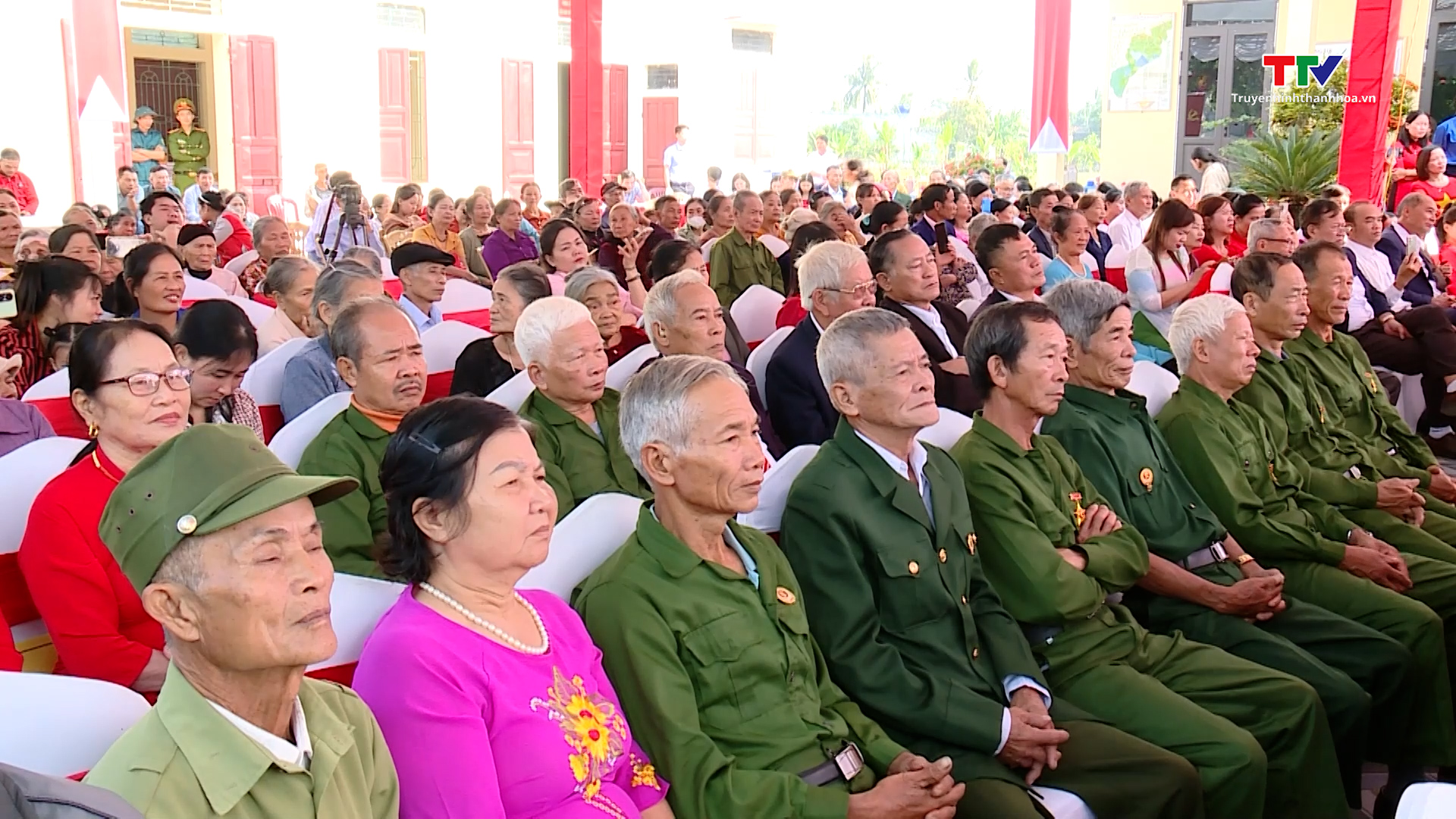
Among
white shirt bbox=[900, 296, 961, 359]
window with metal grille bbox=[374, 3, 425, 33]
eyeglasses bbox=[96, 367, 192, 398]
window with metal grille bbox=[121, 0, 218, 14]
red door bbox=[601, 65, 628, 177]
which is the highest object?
window with metal grille bbox=[374, 3, 425, 33]

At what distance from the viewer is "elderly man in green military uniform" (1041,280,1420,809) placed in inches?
114

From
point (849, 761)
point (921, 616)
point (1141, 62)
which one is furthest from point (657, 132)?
point (849, 761)

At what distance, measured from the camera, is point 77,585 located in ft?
7.24

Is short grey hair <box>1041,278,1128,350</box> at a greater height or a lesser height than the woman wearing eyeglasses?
greater

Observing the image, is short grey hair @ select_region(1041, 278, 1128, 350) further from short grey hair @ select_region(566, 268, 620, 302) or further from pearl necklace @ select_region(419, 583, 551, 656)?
pearl necklace @ select_region(419, 583, 551, 656)

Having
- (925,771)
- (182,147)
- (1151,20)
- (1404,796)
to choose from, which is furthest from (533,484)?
(1151,20)

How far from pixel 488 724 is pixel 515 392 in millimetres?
1688

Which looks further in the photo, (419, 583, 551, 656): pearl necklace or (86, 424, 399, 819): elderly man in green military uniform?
(419, 583, 551, 656): pearl necklace

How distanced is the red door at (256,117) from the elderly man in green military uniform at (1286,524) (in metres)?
11.5

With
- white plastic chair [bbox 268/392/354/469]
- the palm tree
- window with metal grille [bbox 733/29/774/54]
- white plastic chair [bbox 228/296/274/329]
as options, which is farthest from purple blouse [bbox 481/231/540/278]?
the palm tree

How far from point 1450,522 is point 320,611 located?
3470 mm

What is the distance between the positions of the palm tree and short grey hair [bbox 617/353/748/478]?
18.5 meters

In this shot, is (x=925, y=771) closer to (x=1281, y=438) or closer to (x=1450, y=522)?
(x=1281, y=438)

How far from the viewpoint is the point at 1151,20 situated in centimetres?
1742
